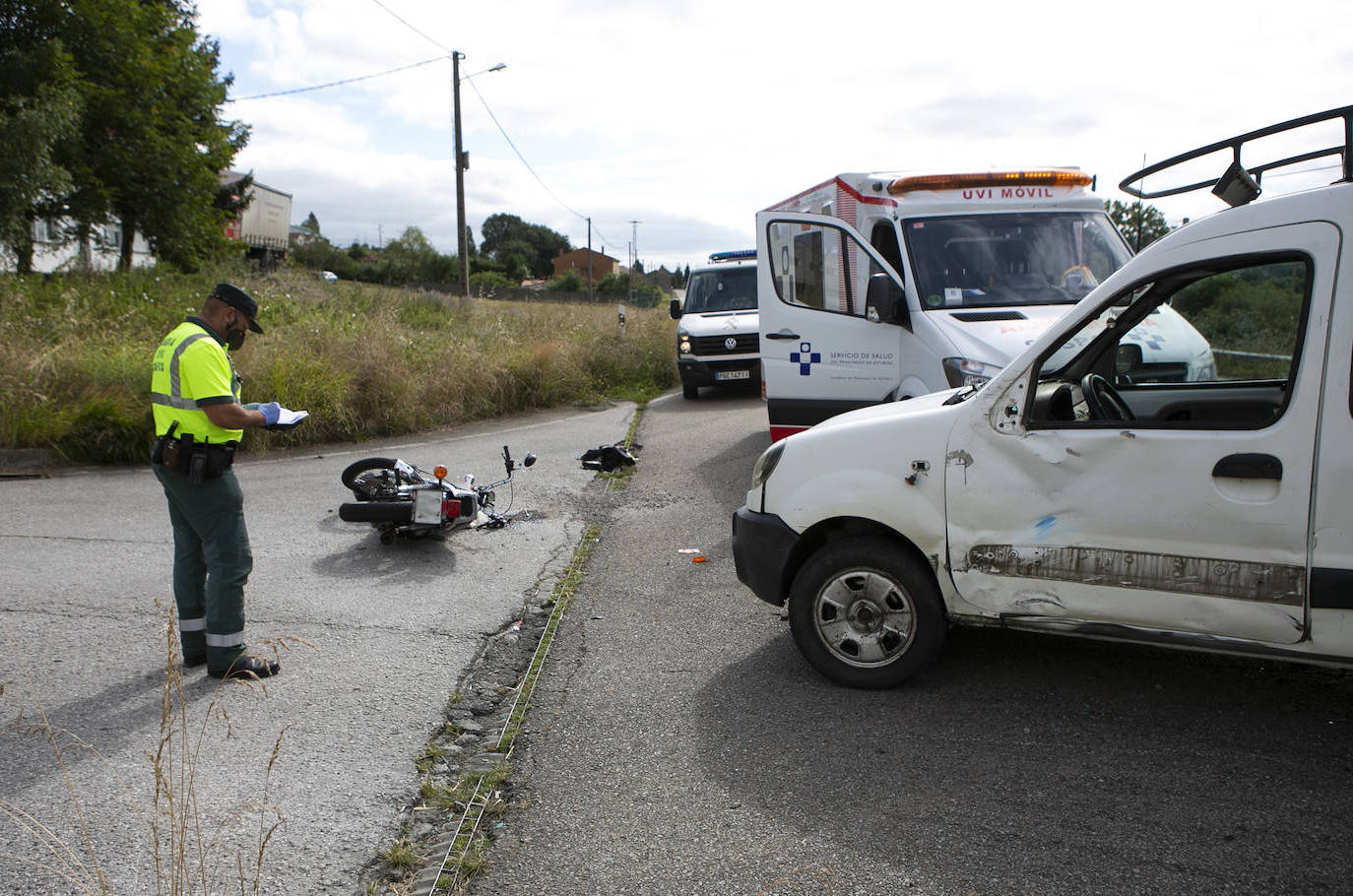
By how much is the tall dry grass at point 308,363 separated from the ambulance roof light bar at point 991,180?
7092mm

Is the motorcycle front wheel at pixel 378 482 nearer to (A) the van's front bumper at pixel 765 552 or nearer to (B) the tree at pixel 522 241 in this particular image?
(A) the van's front bumper at pixel 765 552

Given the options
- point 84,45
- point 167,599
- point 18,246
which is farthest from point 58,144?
point 167,599

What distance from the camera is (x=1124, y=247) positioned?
762cm

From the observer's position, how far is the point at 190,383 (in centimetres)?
437

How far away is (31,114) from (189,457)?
1828 cm

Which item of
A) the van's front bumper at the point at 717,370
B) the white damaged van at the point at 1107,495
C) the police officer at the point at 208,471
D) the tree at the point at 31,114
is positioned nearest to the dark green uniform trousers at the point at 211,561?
the police officer at the point at 208,471

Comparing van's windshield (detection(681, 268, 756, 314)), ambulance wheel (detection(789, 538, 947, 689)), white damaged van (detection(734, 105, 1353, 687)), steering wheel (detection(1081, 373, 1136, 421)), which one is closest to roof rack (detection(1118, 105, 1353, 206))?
white damaged van (detection(734, 105, 1353, 687))

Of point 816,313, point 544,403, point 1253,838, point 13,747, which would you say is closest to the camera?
point 1253,838

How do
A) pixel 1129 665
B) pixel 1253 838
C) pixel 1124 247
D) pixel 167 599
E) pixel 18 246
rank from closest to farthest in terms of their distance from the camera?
pixel 1253 838 < pixel 1129 665 < pixel 167 599 < pixel 1124 247 < pixel 18 246

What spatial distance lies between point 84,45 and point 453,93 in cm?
928

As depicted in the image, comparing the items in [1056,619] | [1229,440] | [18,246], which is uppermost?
[18,246]

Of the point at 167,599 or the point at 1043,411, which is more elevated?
the point at 1043,411

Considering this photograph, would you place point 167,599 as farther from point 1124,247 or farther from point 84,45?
point 84,45

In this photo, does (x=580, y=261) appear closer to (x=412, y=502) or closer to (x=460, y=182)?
(x=460, y=182)
